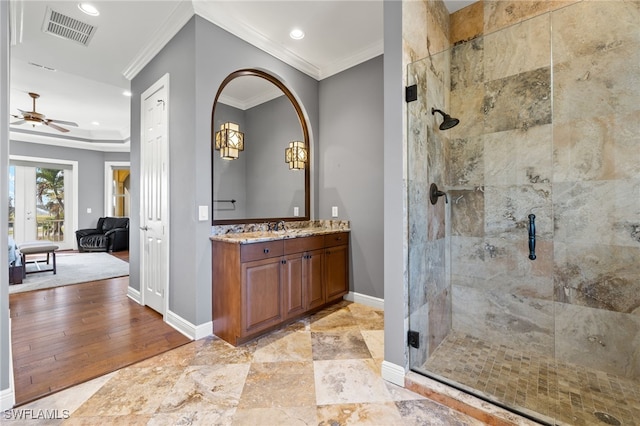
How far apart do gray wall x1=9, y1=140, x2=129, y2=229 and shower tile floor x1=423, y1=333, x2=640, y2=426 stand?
897cm

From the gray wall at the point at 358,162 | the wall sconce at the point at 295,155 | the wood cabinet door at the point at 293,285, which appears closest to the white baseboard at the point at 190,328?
the wood cabinet door at the point at 293,285

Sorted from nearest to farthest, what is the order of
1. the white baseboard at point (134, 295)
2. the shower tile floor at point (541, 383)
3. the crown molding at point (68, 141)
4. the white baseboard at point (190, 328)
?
A: the shower tile floor at point (541, 383) → the white baseboard at point (190, 328) → the white baseboard at point (134, 295) → the crown molding at point (68, 141)

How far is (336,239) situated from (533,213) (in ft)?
5.82

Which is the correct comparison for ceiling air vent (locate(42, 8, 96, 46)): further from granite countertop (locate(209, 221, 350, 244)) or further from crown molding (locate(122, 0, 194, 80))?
granite countertop (locate(209, 221, 350, 244))

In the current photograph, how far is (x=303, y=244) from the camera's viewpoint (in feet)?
9.00

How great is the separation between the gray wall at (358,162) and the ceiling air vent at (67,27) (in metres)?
2.50

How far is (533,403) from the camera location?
1528 millimetres

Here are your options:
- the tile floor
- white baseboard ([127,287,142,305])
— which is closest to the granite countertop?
the tile floor

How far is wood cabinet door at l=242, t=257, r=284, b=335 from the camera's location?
2.25 metres

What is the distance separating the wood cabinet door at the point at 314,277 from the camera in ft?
9.18

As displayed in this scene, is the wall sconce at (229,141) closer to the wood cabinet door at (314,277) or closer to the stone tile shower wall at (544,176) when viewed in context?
the wood cabinet door at (314,277)

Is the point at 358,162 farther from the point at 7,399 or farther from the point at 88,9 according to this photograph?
the point at 7,399

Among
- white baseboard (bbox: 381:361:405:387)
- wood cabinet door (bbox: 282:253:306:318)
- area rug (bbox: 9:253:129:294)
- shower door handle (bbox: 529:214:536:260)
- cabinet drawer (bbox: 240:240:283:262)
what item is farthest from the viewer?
area rug (bbox: 9:253:129:294)

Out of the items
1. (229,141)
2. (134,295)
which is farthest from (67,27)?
(134,295)
